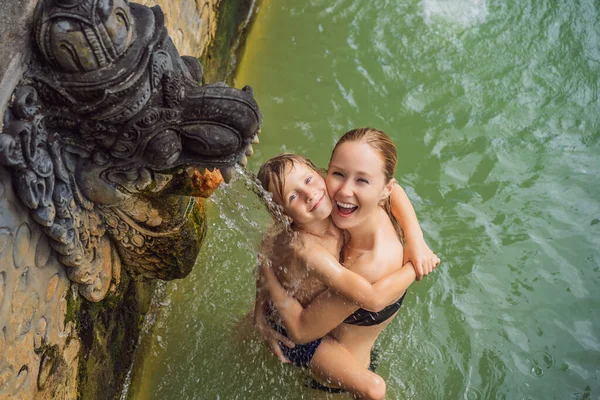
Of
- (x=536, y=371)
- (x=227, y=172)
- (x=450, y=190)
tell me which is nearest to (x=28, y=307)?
(x=227, y=172)

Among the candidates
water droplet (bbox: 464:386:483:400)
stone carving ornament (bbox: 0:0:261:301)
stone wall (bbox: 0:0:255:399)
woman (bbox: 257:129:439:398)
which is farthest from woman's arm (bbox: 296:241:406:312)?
water droplet (bbox: 464:386:483:400)

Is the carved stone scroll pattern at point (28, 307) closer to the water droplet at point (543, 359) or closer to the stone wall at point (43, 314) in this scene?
the stone wall at point (43, 314)

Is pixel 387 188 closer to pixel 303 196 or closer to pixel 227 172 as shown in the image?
pixel 303 196

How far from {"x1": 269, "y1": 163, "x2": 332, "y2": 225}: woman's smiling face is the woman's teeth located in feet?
0.16

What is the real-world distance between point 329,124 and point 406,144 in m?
0.55

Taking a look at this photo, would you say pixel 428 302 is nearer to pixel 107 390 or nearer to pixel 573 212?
pixel 573 212

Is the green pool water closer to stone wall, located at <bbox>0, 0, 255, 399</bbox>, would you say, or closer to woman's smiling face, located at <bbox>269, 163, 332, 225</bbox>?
woman's smiling face, located at <bbox>269, 163, 332, 225</bbox>

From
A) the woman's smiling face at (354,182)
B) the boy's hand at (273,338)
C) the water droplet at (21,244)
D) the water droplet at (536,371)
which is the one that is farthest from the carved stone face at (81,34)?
the water droplet at (536,371)

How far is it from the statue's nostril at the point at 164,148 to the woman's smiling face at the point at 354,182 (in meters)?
0.94

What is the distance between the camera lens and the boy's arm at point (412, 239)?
2762 millimetres

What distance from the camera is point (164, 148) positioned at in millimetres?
1805

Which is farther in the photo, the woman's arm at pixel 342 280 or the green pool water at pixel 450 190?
the green pool water at pixel 450 190

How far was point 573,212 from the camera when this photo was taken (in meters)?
3.99

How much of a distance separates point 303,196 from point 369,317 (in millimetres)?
638
